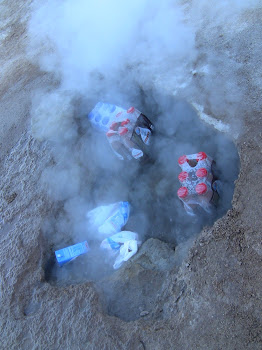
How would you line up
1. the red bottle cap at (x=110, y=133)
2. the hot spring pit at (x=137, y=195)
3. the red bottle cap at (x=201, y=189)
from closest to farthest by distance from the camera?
the hot spring pit at (x=137, y=195) → the red bottle cap at (x=201, y=189) → the red bottle cap at (x=110, y=133)

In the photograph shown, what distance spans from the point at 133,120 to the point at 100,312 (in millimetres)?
1913

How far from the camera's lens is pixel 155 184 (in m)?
3.59

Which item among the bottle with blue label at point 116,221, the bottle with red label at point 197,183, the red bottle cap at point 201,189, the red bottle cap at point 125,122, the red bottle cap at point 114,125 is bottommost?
the bottle with blue label at point 116,221

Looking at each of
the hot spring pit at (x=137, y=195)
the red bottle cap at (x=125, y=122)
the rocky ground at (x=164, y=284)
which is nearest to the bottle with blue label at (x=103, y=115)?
the hot spring pit at (x=137, y=195)

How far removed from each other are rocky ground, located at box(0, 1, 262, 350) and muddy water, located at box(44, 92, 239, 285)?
0.72 ft

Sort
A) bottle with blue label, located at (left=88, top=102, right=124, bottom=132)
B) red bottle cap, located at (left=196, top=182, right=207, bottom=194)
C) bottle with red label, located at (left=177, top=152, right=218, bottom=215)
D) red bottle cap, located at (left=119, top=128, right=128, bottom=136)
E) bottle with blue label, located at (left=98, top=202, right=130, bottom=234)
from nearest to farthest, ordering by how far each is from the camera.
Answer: red bottle cap, located at (left=196, top=182, right=207, bottom=194) → bottle with red label, located at (left=177, top=152, right=218, bottom=215) → bottle with blue label, located at (left=98, top=202, right=130, bottom=234) → red bottle cap, located at (left=119, top=128, right=128, bottom=136) → bottle with blue label, located at (left=88, top=102, right=124, bottom=132)

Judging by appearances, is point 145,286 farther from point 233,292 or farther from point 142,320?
point 233,292

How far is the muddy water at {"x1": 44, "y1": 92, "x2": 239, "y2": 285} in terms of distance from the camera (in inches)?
120

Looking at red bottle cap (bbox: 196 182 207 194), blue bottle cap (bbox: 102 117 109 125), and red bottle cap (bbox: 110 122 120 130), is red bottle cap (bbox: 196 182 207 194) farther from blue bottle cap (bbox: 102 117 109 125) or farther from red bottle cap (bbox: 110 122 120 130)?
blue bottle cap (bbox: 102 117 109 125)

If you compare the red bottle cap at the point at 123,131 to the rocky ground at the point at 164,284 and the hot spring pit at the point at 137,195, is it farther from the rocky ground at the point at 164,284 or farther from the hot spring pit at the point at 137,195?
the rocky ground at the point at 164,284

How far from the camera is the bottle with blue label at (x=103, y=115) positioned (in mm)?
3764

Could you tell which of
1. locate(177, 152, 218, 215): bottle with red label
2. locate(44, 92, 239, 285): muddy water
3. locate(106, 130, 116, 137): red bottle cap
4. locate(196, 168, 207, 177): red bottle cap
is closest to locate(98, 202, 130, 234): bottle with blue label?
locate(44, 92, 239, 285): muddy water

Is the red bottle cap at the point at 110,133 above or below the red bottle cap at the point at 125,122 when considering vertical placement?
below

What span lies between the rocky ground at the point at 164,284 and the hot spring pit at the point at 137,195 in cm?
2
